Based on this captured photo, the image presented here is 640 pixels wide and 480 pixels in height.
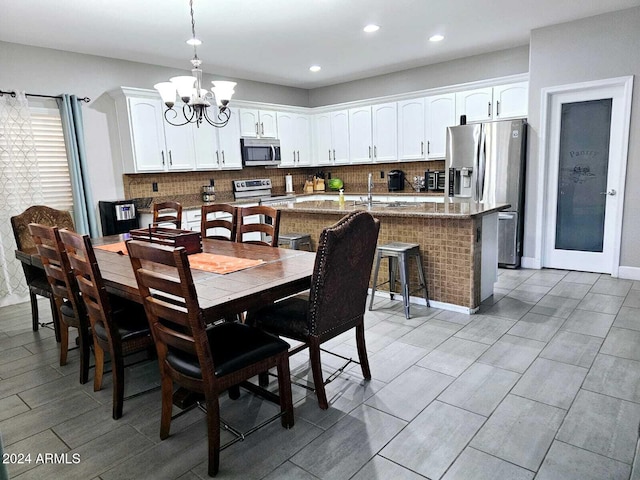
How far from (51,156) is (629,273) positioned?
6397mm

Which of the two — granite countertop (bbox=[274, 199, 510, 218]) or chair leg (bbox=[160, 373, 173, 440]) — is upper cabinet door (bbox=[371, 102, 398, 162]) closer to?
granite countertop (bbox=[274, 199, 510, 218])

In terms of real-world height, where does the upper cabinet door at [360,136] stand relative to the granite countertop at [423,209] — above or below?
above

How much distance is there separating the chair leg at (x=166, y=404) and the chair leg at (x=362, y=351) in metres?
1.08

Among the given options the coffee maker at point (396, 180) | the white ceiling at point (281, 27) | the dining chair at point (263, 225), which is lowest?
the dining chair at point (263, 225)

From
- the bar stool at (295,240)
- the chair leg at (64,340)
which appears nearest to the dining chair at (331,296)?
the chair leg at (64,340)

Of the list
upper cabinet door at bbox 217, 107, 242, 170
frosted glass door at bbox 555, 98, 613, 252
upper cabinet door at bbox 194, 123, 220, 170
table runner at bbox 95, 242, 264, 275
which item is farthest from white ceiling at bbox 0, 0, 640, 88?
table runner at bbox 95, 242, 264, 275

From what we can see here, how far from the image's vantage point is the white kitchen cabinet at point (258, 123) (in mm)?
6233

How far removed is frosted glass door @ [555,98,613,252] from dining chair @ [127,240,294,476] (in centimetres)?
420

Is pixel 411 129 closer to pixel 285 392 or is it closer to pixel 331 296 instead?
pixel 331 296

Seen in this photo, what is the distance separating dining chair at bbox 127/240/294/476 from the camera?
1710 mm

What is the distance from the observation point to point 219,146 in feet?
19.6

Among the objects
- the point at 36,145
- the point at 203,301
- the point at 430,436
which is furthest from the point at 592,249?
the point at 36,145

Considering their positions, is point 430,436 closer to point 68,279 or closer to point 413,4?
point 68,279

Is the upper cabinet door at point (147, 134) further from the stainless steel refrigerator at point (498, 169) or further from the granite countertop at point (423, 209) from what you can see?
the stainless steel refrigerator at point (498, 169)
